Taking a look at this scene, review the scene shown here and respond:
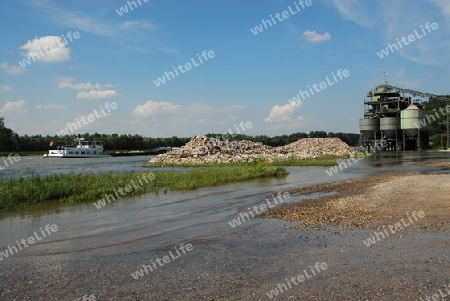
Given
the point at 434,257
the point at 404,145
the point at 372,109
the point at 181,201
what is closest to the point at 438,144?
the point at 404,145

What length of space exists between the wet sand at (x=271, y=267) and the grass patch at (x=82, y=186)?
12.4 m

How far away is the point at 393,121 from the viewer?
96562 mm

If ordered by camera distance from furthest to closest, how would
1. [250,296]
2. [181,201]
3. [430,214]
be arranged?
[181,201], [430,214], [250,296]

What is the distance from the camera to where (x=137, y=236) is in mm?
14484

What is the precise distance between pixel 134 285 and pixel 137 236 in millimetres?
5439

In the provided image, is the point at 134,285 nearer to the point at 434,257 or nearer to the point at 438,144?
the point at 434,257

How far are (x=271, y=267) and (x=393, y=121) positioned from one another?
95483mm

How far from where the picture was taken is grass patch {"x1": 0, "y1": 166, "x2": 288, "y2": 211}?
74.9 ft

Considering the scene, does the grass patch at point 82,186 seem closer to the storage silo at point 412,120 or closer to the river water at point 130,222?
the river water at point 130,222

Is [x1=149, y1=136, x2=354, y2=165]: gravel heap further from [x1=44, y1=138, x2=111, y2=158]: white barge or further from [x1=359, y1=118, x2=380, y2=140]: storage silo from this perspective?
[x1=44, y1=138, x2=111, y2=158]: white barge

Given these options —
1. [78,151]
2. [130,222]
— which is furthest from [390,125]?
[130,222]

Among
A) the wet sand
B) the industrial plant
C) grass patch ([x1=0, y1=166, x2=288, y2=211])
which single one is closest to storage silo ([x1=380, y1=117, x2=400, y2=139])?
the industrial plant

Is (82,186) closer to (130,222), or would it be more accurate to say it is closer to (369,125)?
(130,222)

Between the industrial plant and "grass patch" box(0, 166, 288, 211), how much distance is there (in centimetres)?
7084
